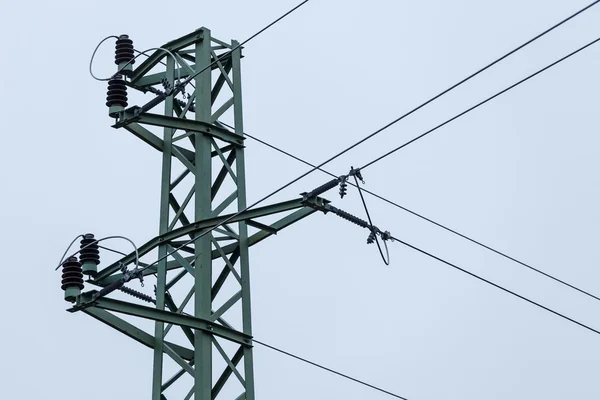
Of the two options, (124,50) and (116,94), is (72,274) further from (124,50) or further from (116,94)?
(124,50)

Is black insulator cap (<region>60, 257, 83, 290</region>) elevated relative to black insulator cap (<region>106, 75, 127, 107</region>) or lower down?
lower down

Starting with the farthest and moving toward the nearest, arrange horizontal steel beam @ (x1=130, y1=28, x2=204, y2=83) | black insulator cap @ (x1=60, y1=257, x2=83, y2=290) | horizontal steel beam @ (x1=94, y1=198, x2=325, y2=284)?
horizontal steel beam @ (x1=130, y1=28, x2=204, y2=83) < black insulator cap @ (x1=60, y1=257, x2=83, y2=290) < horizontal steel beam @ (x1=94, y1=198, x2=325, y2=284)

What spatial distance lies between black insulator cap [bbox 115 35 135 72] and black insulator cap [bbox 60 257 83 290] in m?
2.72

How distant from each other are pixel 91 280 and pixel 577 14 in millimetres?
7222

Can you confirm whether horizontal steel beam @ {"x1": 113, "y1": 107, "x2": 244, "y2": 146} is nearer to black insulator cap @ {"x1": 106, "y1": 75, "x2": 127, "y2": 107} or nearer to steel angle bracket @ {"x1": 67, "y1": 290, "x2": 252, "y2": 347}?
black insulator cap @ {"x1": 106, "y1": 75, "x2": 127, "y2": 107}

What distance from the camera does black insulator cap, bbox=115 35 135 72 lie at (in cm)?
1961

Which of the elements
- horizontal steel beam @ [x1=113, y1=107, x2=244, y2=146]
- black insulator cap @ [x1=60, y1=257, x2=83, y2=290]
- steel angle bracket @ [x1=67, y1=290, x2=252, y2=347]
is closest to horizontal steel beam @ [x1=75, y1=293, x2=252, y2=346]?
steel angle bracket @ [x1=67, y1=290, x2=252, y2=347]

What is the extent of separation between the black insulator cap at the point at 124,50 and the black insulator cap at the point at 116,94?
3.27 ft

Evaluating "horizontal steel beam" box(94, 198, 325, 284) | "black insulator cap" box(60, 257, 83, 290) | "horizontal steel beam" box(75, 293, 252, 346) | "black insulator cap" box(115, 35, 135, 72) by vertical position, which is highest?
"black insulator cap" box(115, 35, 135, 72)

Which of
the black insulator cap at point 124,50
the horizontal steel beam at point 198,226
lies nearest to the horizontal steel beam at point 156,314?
the horizontal steel beam at point 198,226

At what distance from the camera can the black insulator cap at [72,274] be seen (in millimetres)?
17953

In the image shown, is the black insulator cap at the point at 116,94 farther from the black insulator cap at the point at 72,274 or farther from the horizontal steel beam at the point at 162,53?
the black insulator cap at the point at 72,274

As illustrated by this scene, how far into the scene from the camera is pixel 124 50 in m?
19.6

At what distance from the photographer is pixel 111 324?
18109mm
